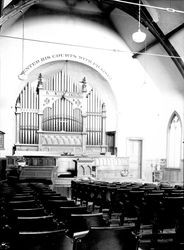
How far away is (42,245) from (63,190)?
1128 centimetres

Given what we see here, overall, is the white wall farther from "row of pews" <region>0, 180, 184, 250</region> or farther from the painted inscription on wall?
"row of pews" <region>0, 180, 184, 250</region>

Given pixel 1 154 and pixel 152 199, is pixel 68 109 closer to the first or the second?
pixel 1 154

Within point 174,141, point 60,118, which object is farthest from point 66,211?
point 174,141

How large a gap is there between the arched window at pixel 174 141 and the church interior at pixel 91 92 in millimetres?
50

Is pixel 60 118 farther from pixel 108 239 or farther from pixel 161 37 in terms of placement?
pixel 108 239

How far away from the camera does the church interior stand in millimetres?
15609

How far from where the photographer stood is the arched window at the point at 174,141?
1842cm

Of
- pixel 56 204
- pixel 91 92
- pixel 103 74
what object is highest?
pixel 103 74

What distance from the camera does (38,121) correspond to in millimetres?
17375

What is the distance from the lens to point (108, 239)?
2979 millimetres

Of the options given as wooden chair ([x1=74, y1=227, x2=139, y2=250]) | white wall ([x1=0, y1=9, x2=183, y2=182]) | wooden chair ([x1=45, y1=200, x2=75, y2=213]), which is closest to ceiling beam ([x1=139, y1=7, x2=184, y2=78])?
white wall ([x1=0, y1=9, x2=183, y2=182])

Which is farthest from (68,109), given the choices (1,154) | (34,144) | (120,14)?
(120,14)

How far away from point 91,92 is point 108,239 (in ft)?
51.3

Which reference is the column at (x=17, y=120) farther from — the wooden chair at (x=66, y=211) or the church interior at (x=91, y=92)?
the wooden chair at (x=66, y=211)
